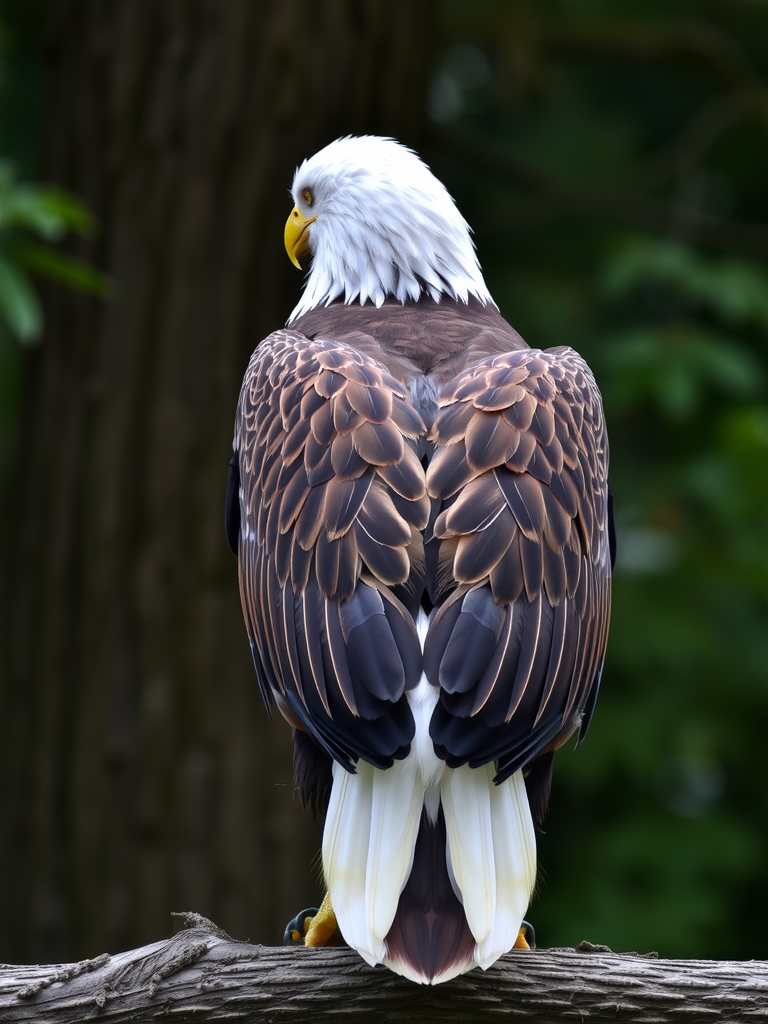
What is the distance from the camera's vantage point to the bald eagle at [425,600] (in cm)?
288

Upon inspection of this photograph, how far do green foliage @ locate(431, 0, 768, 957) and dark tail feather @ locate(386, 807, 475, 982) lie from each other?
A: 165 inches

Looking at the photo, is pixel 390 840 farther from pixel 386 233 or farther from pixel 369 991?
pixel 386 233

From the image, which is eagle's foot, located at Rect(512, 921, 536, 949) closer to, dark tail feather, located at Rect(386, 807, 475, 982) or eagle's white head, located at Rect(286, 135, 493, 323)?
dark tail feather, located at Rect(386, 807, 475, 982)

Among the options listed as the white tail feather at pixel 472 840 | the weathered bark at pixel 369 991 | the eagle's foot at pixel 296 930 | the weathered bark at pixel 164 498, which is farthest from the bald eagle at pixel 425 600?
the weathered bark at pixel 164 498

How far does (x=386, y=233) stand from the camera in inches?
181

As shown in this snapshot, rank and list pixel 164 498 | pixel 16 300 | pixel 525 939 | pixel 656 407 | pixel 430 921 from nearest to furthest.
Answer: pixel 430 921, pixel 525 939, pixel 16 300, pixel 164 498, pixel 656 407

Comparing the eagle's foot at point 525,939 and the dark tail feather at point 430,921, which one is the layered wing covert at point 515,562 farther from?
the eagle's foot at point 525,939

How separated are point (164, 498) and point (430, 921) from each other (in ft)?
12.1

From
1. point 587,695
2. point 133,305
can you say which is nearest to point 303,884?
point 133,305

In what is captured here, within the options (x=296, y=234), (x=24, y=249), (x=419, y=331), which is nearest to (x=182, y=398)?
(x=24, y=249)

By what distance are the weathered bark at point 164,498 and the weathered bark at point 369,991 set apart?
291 centimetres

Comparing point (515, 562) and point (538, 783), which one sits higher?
point (515, 562)

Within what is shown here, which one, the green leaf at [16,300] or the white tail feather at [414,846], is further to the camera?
the green leaf at [16,300]

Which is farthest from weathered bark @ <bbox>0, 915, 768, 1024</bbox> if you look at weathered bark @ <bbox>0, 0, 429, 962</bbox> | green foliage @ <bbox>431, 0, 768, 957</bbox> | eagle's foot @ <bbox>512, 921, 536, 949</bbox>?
green foliage @ <bbox>431, 0, 768, 957</bbox>
